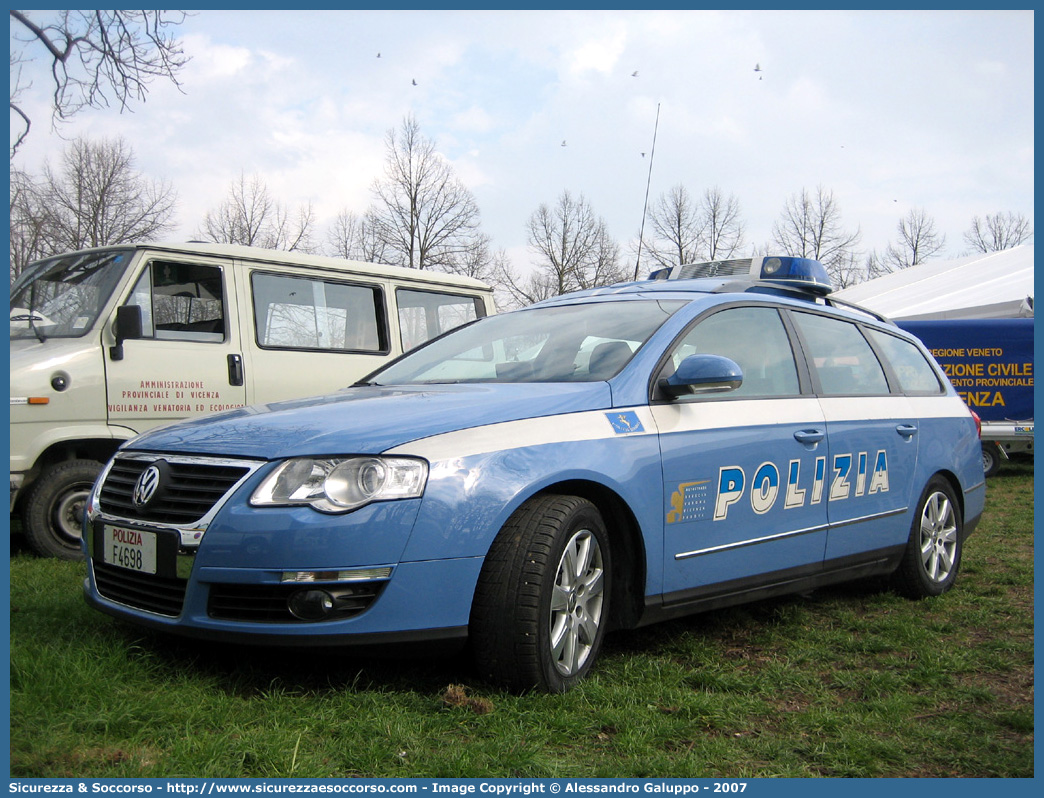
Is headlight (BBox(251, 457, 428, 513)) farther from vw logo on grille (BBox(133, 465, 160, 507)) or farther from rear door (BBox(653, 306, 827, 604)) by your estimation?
rear door (BBox(653, 306, 827, 604))

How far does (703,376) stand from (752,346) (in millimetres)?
821

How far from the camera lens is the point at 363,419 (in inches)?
128

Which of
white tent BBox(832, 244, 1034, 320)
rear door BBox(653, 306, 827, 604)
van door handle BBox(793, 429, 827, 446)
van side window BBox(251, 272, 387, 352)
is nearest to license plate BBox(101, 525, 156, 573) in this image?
rear door BBox(653, 306, 827, 604)

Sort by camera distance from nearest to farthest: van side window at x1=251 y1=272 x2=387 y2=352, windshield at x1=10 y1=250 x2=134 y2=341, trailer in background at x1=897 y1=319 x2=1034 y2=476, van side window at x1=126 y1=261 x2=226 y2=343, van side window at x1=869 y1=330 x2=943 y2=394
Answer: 1. van side window at x1=869 y1=330 x2=943 y2=394
2. windshield at x1=10 y1=250 x2=134 y2=341
3. van side window at x1=126 y1=261 x2=226 y2=343
4. van side window at x1=251 y1=272 x2=387 y2=352
5. trailer in background at x1=897 y1=319 x2=1034 y2=476

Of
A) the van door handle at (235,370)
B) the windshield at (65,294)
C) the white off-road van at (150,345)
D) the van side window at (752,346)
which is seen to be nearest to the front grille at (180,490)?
the van side window at (752,346)

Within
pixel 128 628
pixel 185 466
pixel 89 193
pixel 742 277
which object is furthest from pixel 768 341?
pixel 89 193

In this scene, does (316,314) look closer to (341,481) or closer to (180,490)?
(180,490)

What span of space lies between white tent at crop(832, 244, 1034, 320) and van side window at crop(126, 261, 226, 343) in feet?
37.3

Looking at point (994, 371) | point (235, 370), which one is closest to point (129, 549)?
point (235, 370)

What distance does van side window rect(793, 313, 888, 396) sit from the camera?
466cm

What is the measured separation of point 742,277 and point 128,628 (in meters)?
3.49

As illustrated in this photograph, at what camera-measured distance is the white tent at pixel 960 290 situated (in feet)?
47.4

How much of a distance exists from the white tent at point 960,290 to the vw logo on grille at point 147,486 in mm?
13542

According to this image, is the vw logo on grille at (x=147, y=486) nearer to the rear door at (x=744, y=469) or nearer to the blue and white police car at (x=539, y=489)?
the blue and white police car at (x=539, y=489)
